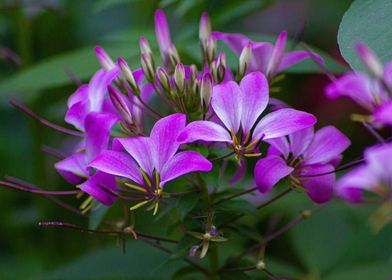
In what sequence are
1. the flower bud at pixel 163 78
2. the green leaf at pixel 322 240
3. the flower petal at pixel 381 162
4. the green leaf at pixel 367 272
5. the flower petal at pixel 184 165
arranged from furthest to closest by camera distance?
1. the green leaf at pixel 322 240
2. the green leaf at pixel 367 272
3. the flower bud at pixel 163 78
4. the flower petal at pixel 184 165
5. the flower petal at pixel 381 162

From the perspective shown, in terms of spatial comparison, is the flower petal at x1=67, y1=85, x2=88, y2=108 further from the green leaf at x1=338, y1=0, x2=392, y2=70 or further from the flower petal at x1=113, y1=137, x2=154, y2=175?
the green leaf at x1=338, y1=0, x2=392, y2=70

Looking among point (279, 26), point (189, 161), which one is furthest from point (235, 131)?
point (279, 26)

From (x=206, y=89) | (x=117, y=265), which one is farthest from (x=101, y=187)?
(x=117, y=265)

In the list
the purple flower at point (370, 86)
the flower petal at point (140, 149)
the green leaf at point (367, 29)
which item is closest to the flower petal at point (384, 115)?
the purple flower at point (370, 86)

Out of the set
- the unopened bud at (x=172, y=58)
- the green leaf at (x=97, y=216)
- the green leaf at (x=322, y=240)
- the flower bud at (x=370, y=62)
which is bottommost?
the green leaf at (x=322, y=240)

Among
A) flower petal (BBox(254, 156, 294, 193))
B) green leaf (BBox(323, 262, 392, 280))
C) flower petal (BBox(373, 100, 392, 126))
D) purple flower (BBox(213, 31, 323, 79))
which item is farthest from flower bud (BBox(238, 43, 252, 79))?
green leaf (BBox(323, 262, 392, 280))

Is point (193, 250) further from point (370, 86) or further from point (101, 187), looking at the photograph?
point (370, 86)

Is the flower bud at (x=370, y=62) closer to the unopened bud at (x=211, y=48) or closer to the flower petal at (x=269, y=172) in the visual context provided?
the flower petal at (x=269, y=172)
